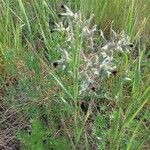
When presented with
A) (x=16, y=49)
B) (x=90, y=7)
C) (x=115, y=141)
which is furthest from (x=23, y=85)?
(x=90, y=7)

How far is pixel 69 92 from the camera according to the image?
3.94ft

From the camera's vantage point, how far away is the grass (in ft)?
3.80

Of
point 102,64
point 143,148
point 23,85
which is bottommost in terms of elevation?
point 143,148

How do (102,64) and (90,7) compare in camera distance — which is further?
(90,7)

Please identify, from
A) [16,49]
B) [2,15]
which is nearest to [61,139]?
[16,49]

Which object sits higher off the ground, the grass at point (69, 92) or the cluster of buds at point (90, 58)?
the cluster of buds at point (90, 58)

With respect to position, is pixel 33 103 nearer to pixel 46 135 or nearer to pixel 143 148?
pixel 46 135

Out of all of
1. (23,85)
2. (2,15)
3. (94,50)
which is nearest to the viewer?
(23,85)

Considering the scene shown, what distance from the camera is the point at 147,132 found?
1.24 meters

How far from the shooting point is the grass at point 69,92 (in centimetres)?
116

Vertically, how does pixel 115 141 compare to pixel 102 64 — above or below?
below

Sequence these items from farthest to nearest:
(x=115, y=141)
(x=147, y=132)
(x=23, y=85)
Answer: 1. (x=23, y=85)
2. (x=147, y=132)
3. (x=115, y=141)

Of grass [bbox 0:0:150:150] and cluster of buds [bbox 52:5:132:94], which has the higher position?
cluster of buds [bbox 52:5:132:94]

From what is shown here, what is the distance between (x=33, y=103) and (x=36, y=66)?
0.41 ft
